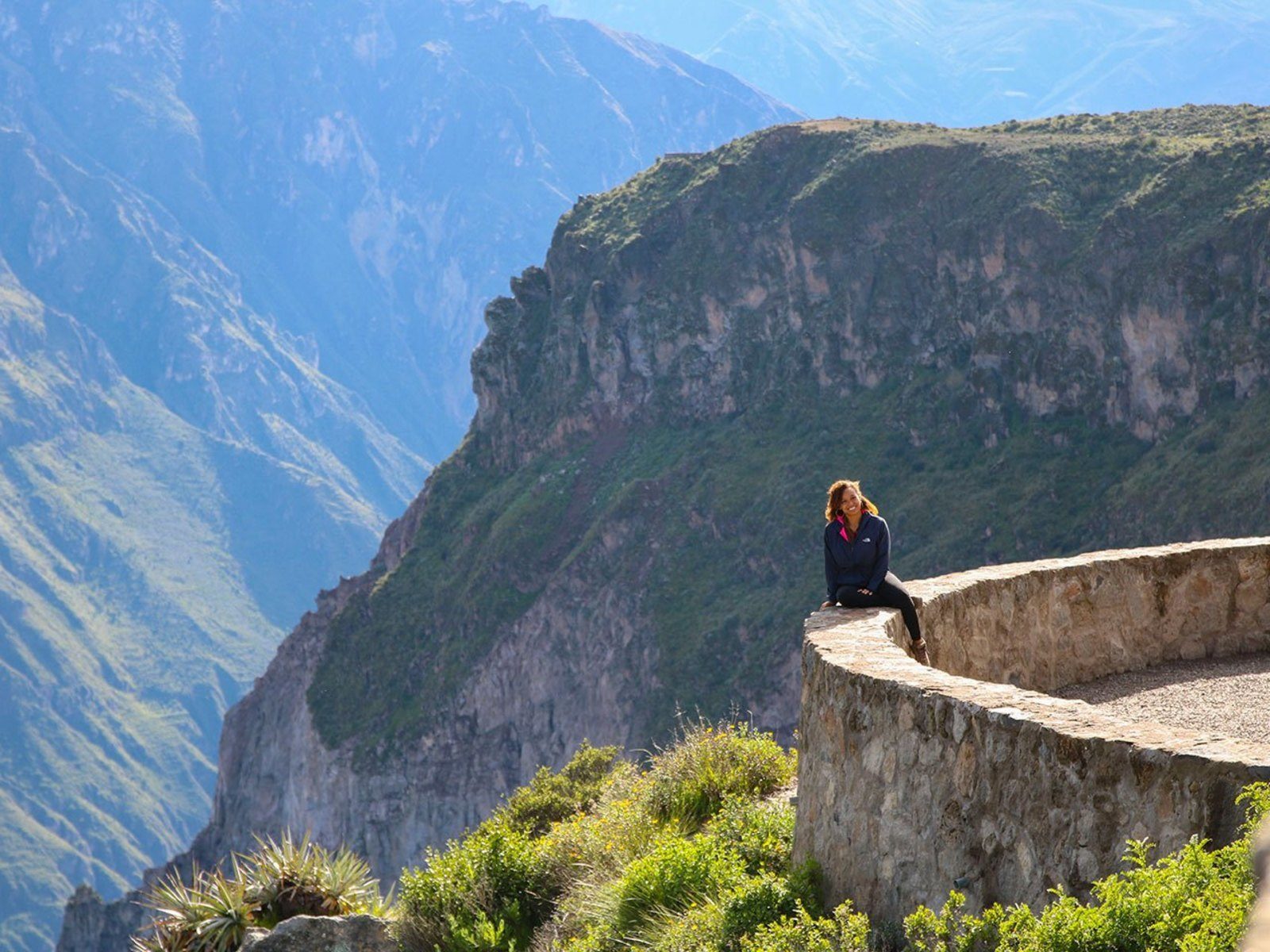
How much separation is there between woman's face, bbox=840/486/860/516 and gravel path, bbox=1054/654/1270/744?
2.15 m

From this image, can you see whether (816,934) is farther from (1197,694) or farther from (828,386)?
(828,386)

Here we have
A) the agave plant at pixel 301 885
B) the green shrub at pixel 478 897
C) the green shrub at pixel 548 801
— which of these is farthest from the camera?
the green shrub at pixel 548 801

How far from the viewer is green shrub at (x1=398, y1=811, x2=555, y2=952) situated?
14.2 metres

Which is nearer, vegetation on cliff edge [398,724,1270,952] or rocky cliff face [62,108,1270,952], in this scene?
vegetation on cliff edge [398,724,1270,952]

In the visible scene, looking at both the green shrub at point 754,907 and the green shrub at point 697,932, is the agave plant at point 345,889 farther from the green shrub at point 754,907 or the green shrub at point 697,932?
the green shrub at point 754,907

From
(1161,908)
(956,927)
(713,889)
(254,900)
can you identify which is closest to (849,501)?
(713,889)

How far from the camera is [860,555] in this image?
458 inches

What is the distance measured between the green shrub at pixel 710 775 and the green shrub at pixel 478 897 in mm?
1381

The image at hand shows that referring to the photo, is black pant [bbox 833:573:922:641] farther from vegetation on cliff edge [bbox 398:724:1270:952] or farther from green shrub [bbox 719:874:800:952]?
green shrub [bbox 719:874:800:952]

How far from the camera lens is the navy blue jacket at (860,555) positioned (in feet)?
37.9

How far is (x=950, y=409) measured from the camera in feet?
320

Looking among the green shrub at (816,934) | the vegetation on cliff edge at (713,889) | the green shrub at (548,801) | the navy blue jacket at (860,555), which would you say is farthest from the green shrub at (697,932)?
the green shrub at (548,801)

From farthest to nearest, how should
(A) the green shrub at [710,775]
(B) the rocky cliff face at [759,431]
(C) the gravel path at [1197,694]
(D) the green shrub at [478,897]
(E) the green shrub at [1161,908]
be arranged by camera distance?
(B) the rocky cliff face at [759,431] < (D) the green shrub at [478,897] < (A) the green shrub at [710,775] < (C) the gravel path at [1197,694] < (E) the green shrub at [1161,908]

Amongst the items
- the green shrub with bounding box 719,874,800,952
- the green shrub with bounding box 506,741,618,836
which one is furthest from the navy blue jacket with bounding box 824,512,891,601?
Result: the green shrub with bounding box 506,741,618,836
